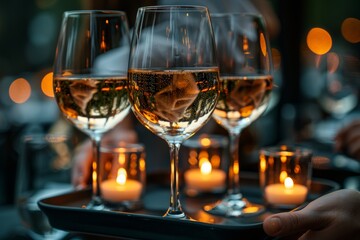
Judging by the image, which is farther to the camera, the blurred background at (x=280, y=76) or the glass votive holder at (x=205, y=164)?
the blurred background at (x=280, y=76)

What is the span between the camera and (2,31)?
22.1 feet

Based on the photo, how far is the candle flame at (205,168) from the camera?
127cm

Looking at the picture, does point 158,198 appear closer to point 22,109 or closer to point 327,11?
point 22,109

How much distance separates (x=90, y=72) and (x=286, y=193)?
39 centimetres

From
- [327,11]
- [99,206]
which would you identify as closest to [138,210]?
[99,206]

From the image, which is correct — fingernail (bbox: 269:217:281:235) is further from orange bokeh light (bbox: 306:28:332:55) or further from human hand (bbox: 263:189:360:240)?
orange bokeh light (bbox: 306:28:332:55)

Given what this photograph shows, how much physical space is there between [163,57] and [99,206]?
32cm

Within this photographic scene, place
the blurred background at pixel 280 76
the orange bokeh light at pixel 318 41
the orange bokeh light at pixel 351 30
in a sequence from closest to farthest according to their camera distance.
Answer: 1. the blurred background at pixel 280 76
2. the orange bokeh light at pixel 318 41
3. the orange bokeh light at pixel 351 30

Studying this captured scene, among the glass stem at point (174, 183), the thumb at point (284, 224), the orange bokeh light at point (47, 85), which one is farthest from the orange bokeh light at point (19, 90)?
the thumb at point (284, 224)

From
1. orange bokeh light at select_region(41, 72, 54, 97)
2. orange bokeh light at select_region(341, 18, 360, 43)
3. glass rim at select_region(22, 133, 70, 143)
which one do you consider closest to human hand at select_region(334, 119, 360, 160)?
glass rim at select_region(22, 133, 70, 143)

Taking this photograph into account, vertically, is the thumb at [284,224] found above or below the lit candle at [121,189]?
above

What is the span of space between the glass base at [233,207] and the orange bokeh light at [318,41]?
4.20 meters

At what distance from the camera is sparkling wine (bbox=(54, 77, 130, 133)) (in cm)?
98

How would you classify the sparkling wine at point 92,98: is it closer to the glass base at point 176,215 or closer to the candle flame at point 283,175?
the glass base at point 176,215
